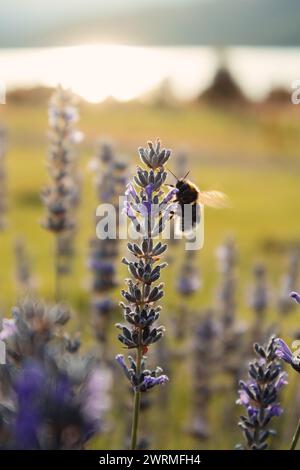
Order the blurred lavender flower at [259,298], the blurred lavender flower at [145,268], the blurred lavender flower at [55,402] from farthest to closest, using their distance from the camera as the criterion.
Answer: the blurred lavender flower at [259,298], the blurred lavender flower at [145,268], the blurred lavender flower at [55,402]

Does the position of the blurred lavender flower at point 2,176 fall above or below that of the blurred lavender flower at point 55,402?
above

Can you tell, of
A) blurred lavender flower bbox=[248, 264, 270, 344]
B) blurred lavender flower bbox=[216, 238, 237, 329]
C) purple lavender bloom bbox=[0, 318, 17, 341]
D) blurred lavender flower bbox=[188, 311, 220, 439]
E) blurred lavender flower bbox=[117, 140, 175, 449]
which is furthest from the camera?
blurred lavender flower bbox=[248, 264, 270, 344]

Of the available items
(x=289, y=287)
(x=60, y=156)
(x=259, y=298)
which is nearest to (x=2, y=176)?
(x=60, y=156)

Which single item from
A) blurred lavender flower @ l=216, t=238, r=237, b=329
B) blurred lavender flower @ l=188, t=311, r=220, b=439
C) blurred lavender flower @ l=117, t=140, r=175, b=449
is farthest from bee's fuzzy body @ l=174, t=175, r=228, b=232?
blurred lavender flower @ l=216, t=238, r=237, b=329

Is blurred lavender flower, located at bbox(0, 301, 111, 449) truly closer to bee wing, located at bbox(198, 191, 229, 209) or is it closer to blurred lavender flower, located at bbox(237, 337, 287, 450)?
blurred lavender flower, located at bbox(237, 337, 287, 450)

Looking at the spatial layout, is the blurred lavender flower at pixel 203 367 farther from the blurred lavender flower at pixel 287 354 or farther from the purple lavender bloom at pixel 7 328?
the purple lavender bloom at pixel 7 328

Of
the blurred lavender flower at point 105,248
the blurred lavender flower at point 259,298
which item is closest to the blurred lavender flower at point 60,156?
the blurred lavender flower at point 105,248

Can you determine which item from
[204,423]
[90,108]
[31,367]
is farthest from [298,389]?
[90,108]
